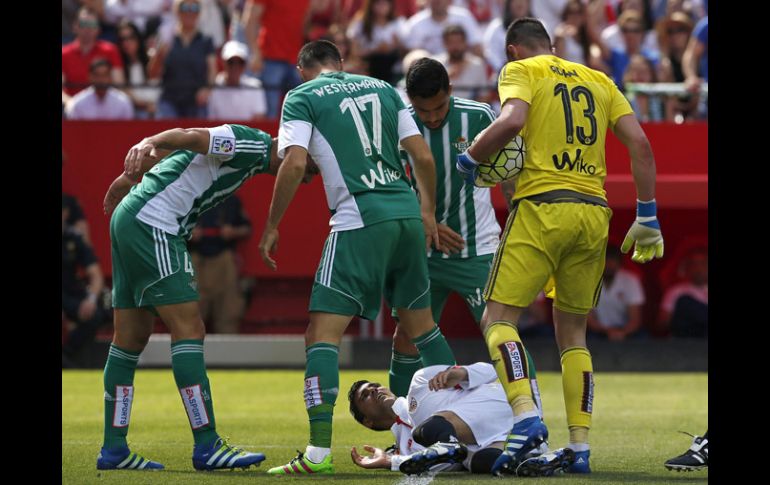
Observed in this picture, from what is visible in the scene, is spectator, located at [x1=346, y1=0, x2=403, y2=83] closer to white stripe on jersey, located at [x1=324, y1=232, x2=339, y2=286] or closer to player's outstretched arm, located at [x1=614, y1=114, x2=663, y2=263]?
white stripe on jersey, located at [x1=324, y1=232, x2=339, y2=286]

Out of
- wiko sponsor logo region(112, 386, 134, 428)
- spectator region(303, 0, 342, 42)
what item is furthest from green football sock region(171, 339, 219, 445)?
Result: spectator region(303, 0, 342, 42)

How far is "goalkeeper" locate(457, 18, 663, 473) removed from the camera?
6.89 m

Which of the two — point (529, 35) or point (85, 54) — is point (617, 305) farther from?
point (529, 35)

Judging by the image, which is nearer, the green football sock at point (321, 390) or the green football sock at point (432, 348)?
the green football sock at point (321, 390)

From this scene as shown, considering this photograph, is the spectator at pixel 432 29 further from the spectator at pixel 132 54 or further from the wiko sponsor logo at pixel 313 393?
the wiko sponsor logo at pixel 313 393

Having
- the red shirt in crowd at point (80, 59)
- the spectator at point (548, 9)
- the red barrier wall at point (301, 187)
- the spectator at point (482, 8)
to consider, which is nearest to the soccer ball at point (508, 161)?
the red barrier wall at point (301, 187)

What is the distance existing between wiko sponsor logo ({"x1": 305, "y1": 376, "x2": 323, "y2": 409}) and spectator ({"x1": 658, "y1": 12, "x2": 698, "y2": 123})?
9.66 meters

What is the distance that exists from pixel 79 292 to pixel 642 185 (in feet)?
30.9

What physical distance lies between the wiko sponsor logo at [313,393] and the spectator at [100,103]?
9.11 meters

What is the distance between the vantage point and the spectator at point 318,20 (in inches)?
639

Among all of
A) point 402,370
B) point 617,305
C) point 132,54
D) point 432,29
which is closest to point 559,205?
point 402,370

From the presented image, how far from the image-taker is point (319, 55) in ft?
25.1

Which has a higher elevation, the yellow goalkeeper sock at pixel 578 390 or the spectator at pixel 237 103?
the spectator at pixel 237 103

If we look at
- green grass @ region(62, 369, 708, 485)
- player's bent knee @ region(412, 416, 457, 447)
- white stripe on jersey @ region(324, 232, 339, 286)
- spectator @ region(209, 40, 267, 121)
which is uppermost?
spectator @ region(209, 40, 267, 121)
